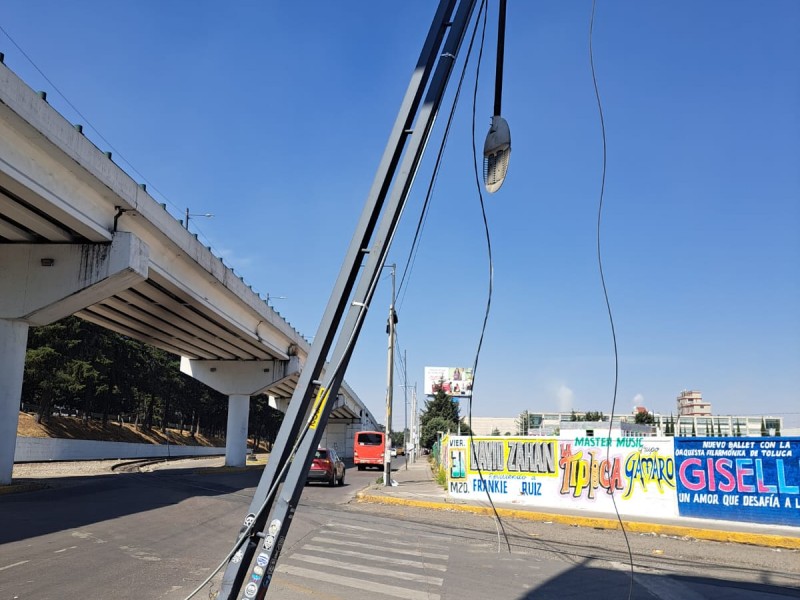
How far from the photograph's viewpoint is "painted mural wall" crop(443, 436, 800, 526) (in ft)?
50.6

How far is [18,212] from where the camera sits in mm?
17469

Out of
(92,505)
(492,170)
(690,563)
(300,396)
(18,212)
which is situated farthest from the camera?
(18,212)

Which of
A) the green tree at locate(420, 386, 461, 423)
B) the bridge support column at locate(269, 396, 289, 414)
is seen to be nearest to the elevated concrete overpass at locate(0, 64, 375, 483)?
the bridge support column at locate(269, 396, 289, 414)

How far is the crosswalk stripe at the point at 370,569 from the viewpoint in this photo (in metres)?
8.23

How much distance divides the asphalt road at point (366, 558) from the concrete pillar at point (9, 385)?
317 centimetres

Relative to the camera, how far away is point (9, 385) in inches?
742

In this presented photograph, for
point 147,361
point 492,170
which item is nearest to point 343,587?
point 492,170

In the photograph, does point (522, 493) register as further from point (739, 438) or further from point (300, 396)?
point (300, 396)

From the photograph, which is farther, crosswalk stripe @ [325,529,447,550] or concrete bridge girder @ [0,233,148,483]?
concrete bridge girder @ [0,233,148,483]

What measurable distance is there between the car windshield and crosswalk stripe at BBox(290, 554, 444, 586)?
39.0 m

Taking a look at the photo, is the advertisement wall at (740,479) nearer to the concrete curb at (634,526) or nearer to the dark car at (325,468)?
the concrete curb at (634,526)

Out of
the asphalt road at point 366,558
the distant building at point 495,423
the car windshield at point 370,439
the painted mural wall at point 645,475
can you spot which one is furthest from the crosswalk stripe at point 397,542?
the distant building at point 495,423

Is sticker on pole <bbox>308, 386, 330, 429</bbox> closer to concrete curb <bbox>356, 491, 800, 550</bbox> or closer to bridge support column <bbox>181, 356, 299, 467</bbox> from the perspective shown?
concrete curb <bbox>356, 491, 800, 550</bbox>

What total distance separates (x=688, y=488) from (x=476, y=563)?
941 centimetres
